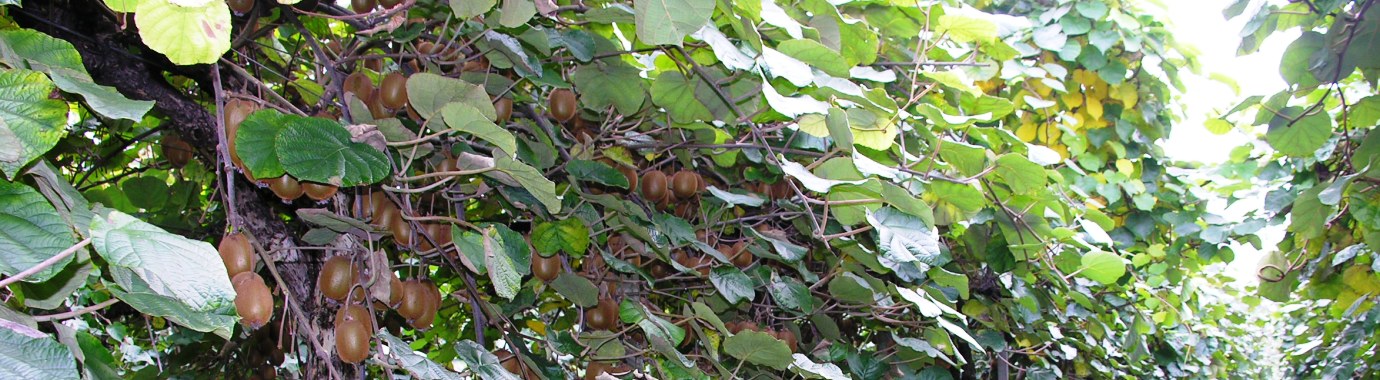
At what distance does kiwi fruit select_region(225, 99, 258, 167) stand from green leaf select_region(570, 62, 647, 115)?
478 mm

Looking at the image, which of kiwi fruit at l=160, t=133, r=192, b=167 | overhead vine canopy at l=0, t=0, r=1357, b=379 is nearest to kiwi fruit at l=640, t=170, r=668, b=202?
overhead vine canopy at l=0, t=0, r=1357, b=379

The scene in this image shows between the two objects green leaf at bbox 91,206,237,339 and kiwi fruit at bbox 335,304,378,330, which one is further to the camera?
kiwi fruit at bbox 335,304,378,330

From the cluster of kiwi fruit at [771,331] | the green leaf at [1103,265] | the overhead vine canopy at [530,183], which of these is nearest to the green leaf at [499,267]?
the overhead vine canopy at [530,183]

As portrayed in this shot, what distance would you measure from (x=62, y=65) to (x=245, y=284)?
0.23 meters

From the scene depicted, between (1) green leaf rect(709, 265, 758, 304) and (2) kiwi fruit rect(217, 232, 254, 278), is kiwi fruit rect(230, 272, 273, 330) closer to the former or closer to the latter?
(2) kiwi fruit rect(217, 232, 254, 278)

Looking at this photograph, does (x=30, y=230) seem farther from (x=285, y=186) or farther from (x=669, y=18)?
(x=669, y=18)

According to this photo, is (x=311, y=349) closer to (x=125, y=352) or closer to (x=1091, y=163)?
(x=125, y=352)

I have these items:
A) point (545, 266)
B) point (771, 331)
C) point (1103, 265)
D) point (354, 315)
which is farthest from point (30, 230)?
point (1103, 265)

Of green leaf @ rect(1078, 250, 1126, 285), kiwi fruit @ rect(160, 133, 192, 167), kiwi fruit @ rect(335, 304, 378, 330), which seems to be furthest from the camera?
green leaf @ rect(1078, 250, 1126, 285)

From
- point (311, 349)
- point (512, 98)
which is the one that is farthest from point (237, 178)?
point (512, 98)

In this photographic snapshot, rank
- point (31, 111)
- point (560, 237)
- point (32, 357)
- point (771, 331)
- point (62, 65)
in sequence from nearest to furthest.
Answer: point (32, 357), point (31, 111), point (62, 65), point (560, 237), point (771, 331)

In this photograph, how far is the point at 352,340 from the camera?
1.02 meters

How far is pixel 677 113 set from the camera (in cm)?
134

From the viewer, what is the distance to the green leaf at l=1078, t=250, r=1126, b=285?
5.85 ft
